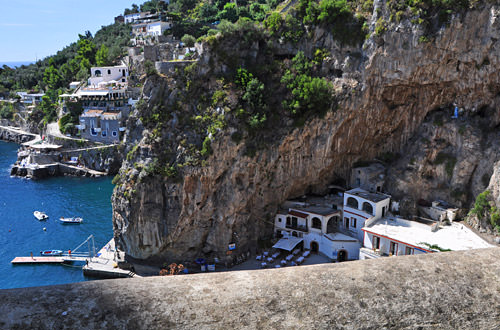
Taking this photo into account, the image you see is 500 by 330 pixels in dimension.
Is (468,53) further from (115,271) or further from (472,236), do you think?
(115,271)

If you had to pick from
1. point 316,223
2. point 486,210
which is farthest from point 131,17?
point 486,210

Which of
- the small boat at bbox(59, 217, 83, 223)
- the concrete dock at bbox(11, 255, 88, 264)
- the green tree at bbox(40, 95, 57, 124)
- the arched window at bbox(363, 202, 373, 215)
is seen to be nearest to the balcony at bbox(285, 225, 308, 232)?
the arched window at bbox(363, 202, 373, 215)

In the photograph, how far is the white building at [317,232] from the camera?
26.7 m

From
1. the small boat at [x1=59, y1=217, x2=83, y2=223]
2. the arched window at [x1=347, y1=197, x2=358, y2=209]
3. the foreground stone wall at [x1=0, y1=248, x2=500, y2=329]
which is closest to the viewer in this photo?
the foreground stone wall at [x1=0, y1=248, x2=500, y2=329]

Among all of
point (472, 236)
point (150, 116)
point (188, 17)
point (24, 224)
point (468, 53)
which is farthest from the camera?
point (188, 17)

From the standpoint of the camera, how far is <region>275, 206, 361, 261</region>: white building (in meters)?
26.7

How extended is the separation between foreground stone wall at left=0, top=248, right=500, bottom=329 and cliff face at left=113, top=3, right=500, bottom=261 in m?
23.9

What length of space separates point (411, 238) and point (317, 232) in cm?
654

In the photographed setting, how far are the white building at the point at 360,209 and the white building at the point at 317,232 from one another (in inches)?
34.7

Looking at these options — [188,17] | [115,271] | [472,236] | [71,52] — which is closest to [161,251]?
[115,271]

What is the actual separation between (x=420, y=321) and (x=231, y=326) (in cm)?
146

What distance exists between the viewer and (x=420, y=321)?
2965mm

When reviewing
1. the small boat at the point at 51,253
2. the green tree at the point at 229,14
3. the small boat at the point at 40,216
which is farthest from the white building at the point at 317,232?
the green tree at the point at 229,14

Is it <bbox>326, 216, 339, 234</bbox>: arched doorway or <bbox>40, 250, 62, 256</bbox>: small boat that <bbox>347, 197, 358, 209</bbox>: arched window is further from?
<bbox>40, 250, 62, 256</bbox>: small boat
